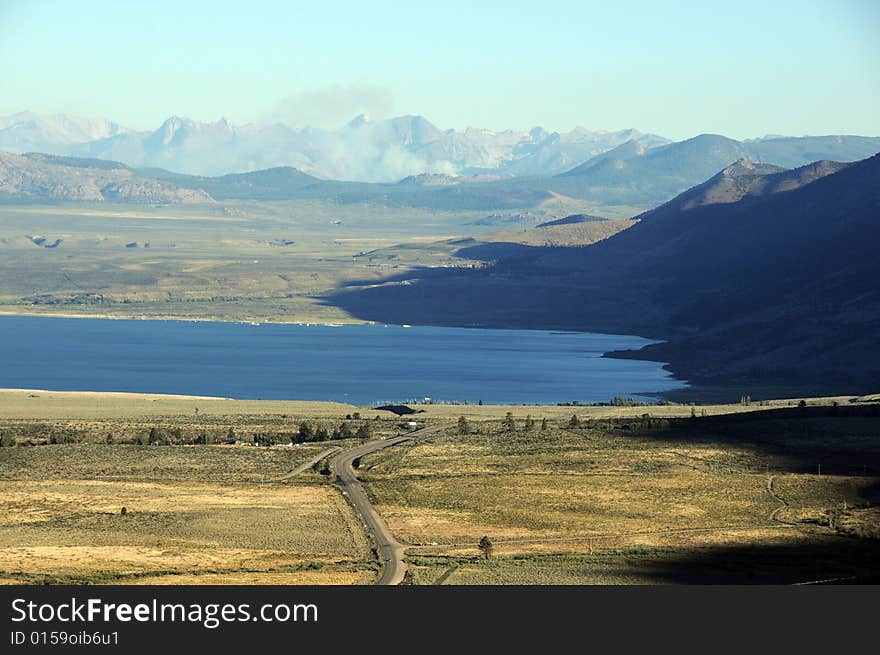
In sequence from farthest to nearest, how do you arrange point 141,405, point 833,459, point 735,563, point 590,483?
point 141,405 < point 833,459 < point 590,483 < point 735,563

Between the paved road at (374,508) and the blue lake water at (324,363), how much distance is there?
34.2m

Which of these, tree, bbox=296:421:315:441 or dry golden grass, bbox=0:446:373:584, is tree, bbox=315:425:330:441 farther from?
dry golden grass, bbox=0:446:373:584

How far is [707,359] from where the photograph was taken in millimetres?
158375

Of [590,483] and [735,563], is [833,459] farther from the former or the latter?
[735,563]

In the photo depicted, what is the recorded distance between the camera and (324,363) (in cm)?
14838

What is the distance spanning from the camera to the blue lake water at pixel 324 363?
125 m

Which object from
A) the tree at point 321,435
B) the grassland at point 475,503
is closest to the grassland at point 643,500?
the grassland at point 475,503

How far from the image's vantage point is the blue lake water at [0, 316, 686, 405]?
124625 mm

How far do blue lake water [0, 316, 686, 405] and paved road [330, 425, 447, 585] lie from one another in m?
34.2

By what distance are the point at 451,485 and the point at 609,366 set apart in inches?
3411

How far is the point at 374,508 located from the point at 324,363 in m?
89.8

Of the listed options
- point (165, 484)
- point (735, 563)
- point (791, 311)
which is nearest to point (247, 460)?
point (165, 484)

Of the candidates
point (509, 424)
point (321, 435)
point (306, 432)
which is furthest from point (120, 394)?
point (509, 424)

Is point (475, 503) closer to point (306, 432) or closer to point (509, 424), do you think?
point (306, 432)
